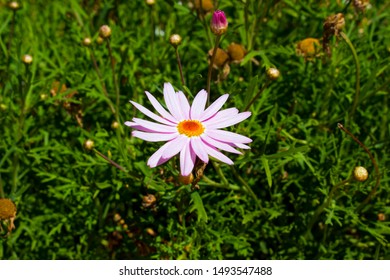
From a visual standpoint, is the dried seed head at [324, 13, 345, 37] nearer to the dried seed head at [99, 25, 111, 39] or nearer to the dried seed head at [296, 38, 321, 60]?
the dried seed head at [296, 38, 321, 60]

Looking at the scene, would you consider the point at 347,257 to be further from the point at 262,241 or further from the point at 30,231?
the point at 30,231

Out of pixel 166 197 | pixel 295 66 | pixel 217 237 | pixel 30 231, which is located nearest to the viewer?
pixel 166 197

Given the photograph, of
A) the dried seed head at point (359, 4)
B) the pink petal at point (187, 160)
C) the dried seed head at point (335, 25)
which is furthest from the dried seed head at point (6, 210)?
the dried seed head at point (359, 4)

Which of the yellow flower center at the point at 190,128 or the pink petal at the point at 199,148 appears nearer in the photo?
the pink petal at the point at 199,148

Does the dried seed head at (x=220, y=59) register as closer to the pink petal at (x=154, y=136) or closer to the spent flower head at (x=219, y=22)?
the spent flower head at (x=219, y=22)

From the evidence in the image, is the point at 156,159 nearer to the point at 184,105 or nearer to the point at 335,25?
the point at 184,105

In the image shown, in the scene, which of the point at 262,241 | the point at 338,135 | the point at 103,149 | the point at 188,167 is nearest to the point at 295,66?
the point at 338,135

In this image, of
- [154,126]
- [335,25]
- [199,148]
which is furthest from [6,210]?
[335,25]
